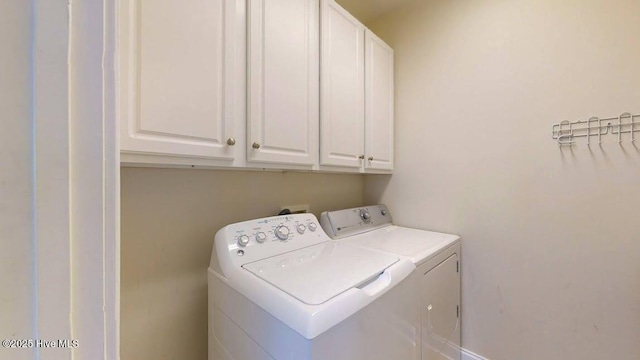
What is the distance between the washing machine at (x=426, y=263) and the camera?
3.71 feet

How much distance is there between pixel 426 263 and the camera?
118 centimetres

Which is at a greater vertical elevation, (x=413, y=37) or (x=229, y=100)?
(x=413, y=37)

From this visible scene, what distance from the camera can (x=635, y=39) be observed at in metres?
1.14

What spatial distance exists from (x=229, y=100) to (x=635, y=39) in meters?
1.80

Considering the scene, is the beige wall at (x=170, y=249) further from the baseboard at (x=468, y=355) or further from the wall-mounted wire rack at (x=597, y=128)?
the wall-mounted wire rack at (x=597, y=128)

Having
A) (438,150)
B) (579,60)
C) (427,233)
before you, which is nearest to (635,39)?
(579,60)

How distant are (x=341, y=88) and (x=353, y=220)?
2.70 ft

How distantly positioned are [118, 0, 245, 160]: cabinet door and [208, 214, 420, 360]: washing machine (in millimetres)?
419

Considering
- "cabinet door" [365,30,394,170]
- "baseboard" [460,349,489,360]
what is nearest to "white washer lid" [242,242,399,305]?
"cabinet door" [365,30,394,170]

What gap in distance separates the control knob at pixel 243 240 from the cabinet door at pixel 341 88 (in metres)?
0.54

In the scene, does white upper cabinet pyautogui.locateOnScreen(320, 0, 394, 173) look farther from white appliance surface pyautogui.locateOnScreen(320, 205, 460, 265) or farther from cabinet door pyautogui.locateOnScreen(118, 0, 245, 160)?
cabinet door pyautogui.locateOnScreen(118, 0, 245, 160)

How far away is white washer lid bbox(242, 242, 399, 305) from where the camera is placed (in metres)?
0.78
